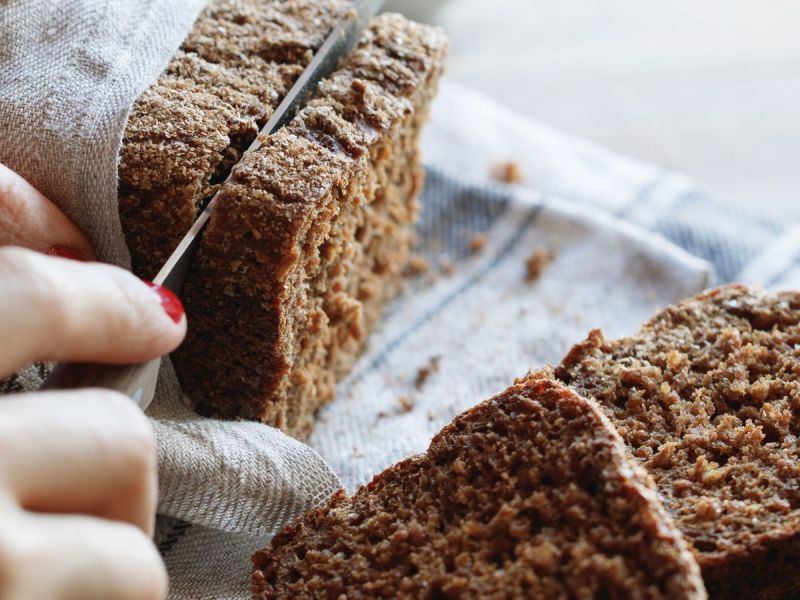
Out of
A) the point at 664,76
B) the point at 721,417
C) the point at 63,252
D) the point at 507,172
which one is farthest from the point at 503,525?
the point at 664,76

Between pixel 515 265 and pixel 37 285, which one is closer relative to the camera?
pixel 37 285

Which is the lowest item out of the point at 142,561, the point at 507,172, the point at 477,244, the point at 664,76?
the point at 477,244

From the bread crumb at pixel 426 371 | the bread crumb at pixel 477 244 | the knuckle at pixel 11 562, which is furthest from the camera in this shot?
the bread crumb at pixel 477 244

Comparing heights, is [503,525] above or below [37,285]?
below

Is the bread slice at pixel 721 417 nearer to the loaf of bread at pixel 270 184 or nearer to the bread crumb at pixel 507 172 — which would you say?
the loaf of bread at pixel 270 184

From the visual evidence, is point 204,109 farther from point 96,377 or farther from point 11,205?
point 96,377

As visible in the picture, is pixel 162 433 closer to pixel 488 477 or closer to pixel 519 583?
pixel 488 477

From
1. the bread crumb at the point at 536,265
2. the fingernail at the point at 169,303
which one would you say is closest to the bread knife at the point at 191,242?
the fingernail at the point at 169,303

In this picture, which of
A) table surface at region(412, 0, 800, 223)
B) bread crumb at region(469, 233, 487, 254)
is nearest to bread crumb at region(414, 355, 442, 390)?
bread crumb at region(469, 233, 487, 254)
